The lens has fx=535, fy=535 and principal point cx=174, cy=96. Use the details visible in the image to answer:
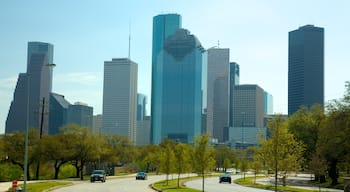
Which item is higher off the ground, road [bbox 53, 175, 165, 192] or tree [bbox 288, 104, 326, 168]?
tree [bbox 288, 104, 326, 168]

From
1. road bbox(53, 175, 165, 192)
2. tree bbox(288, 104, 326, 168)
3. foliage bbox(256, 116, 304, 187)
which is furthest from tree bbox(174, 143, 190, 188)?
foliage bbox(256, 116, 304, 187)

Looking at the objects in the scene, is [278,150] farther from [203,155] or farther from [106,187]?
[106,187]

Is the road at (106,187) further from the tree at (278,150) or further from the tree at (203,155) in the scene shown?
the tree at (278,150)

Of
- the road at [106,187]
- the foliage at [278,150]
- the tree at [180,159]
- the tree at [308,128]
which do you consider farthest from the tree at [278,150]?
the tree at [308,128]

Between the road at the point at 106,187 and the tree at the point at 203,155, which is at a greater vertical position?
the tree at the point at 203,155

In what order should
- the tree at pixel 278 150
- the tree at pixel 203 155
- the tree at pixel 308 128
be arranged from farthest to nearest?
the tree at pixel 308 128, the tree at pixel 203 155, the tree at pixel 278 150

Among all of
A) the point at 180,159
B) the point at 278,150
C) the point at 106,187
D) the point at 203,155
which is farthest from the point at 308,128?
the point at 278,150

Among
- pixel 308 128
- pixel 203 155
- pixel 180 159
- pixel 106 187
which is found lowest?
pixel 106 187

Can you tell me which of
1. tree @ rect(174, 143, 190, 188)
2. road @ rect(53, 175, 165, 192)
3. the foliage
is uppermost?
the foliage

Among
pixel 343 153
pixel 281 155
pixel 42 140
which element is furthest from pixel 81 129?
pixel 281 155

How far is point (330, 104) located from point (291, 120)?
1540 centimetres

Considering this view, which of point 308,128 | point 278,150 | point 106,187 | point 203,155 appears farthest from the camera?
point 308,128

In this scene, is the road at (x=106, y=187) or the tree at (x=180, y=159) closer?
the road at (x=106, y=187)

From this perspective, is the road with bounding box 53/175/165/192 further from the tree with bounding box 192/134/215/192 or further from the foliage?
the foliage
